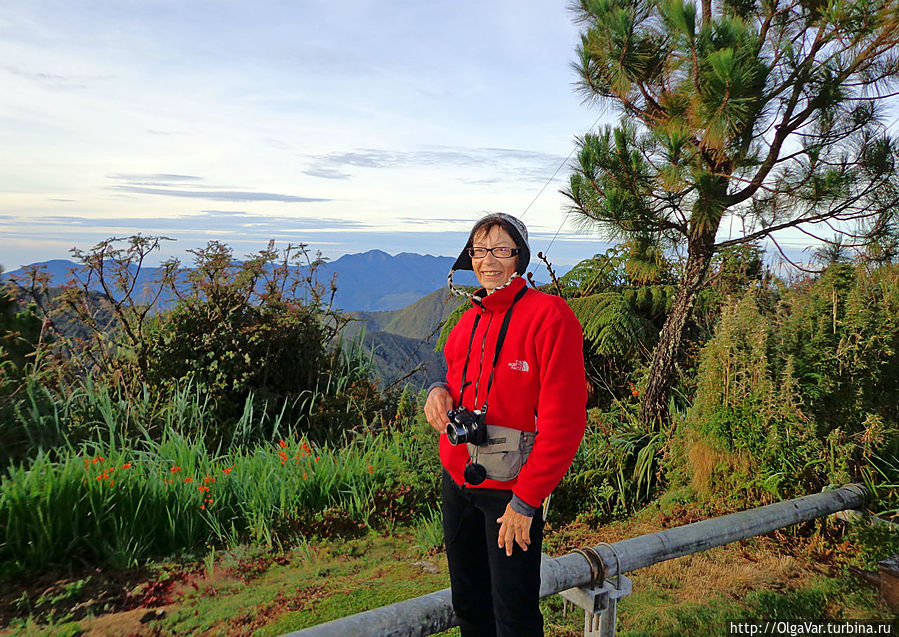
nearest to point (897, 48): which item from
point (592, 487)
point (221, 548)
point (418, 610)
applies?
point (592, 487)

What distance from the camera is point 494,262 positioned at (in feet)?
7.15

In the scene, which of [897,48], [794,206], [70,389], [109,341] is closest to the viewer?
[897,48]

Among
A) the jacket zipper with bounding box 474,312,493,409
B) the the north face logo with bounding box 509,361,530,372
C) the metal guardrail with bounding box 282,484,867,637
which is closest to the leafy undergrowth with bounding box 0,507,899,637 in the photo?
the metal guardrail with bounding box 282,484,867,637

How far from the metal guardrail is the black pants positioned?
10cm

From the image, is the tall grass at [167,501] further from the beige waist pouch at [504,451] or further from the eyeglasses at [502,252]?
the eyeglasses at [502,252]

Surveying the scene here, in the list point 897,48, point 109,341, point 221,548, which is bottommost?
point 221,548

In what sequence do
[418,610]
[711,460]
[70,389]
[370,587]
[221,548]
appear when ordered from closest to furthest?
1. [418,610]
2. [370,587]
3. [221,548]
4. [711,460]
5. [70,389]

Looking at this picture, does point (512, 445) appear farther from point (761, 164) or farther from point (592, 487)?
point (761, 164)

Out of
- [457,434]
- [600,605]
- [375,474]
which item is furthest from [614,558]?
[375,474]

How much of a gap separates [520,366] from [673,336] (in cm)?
341

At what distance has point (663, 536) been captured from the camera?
2938 millimetres

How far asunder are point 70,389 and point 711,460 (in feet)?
19.8

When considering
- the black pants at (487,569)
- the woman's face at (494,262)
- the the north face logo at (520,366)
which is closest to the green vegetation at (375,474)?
the black pants at (487,569)

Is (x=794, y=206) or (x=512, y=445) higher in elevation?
(x=794, y=206)
